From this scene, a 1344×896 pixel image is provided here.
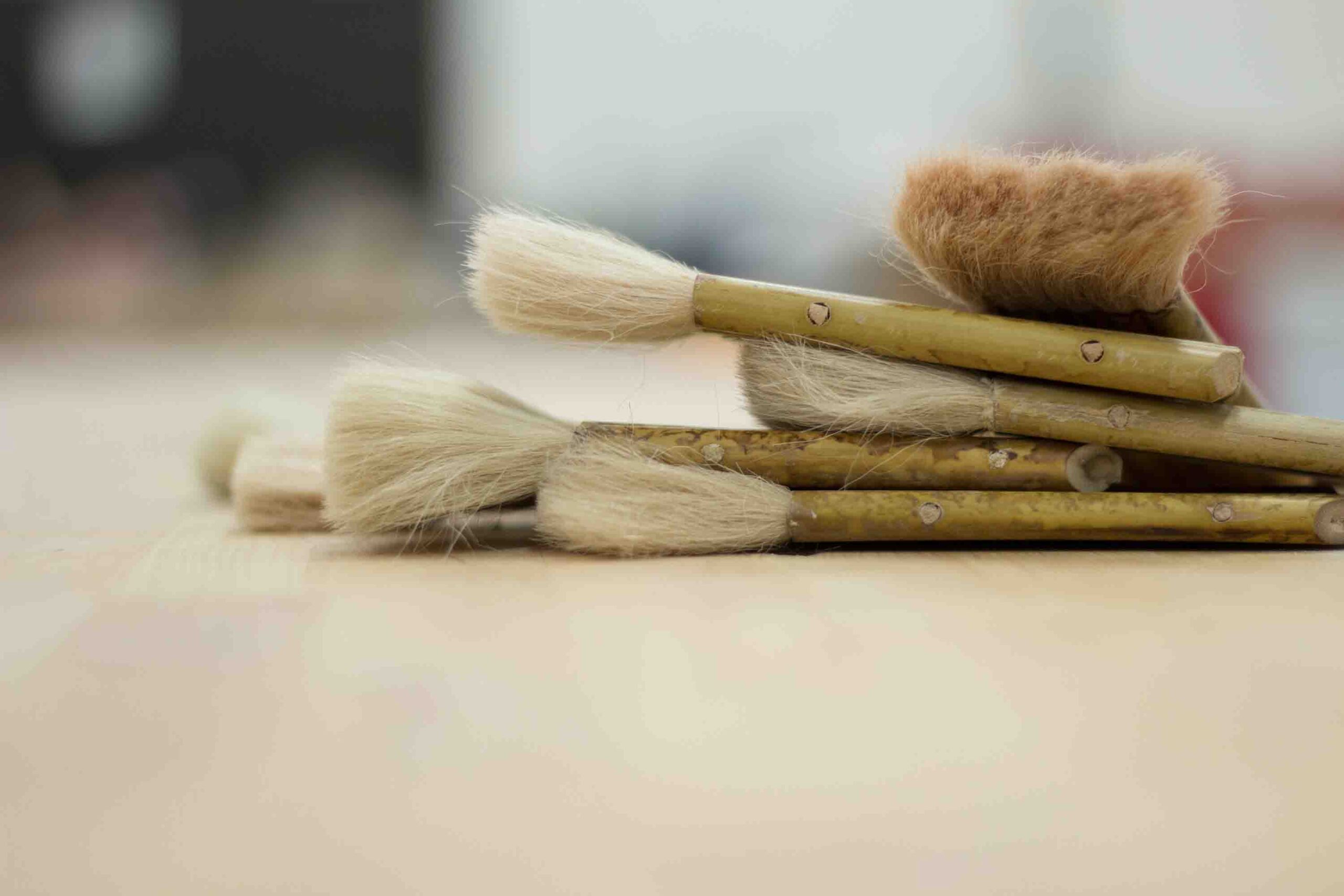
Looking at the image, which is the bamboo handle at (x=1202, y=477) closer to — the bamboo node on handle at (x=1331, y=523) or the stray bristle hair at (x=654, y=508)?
the bamboo node on handle at (x=1331, y=523)

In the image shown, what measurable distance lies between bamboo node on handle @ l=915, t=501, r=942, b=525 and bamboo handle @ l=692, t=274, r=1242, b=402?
0.43 ft

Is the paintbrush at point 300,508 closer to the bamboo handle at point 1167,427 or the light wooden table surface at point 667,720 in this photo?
the light wooden table surface at point 667,720

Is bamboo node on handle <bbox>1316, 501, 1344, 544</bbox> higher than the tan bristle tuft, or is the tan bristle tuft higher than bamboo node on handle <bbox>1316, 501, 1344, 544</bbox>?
bamboo node on handle <bbox>1316, 501, 1344, 544</bbox>

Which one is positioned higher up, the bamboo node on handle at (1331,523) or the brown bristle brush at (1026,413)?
the brown bristle brush at (1026,413)

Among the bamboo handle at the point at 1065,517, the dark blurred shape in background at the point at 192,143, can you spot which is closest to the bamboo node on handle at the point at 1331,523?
the bamboo handle at the point at 1065,517

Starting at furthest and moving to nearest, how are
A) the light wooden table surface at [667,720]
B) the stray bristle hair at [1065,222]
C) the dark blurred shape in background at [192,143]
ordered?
the dark blurred shape in background at [192,143] → the stray bristle hair at [1065,222] → the light wooden table surface at [667,720]

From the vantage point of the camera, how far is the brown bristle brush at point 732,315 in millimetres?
1146

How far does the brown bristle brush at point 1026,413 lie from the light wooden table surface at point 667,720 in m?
0.10

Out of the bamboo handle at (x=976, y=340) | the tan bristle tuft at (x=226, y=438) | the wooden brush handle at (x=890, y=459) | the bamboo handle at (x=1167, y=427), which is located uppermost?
the bamboo handle at (x=976, y=340)

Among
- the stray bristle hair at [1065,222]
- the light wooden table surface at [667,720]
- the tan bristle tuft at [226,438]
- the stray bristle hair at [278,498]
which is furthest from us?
the tan bristle tuft at [226,438]

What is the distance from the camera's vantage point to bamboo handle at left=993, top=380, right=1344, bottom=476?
1160 mm

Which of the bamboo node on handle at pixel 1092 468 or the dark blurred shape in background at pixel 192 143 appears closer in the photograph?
the bamboo node on handle at pixel 1092 468

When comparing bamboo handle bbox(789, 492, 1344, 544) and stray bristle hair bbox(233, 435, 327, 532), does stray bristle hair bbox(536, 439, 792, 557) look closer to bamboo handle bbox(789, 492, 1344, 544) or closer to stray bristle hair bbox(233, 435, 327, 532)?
bamboo handle bbox(789, 492, 1344, 544)

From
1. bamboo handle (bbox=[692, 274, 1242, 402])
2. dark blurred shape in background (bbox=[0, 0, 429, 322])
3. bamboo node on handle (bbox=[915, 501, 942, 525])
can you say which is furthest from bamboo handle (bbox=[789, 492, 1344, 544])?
dark blurred shape in background (bbox=[0, 0, 429, 322])
